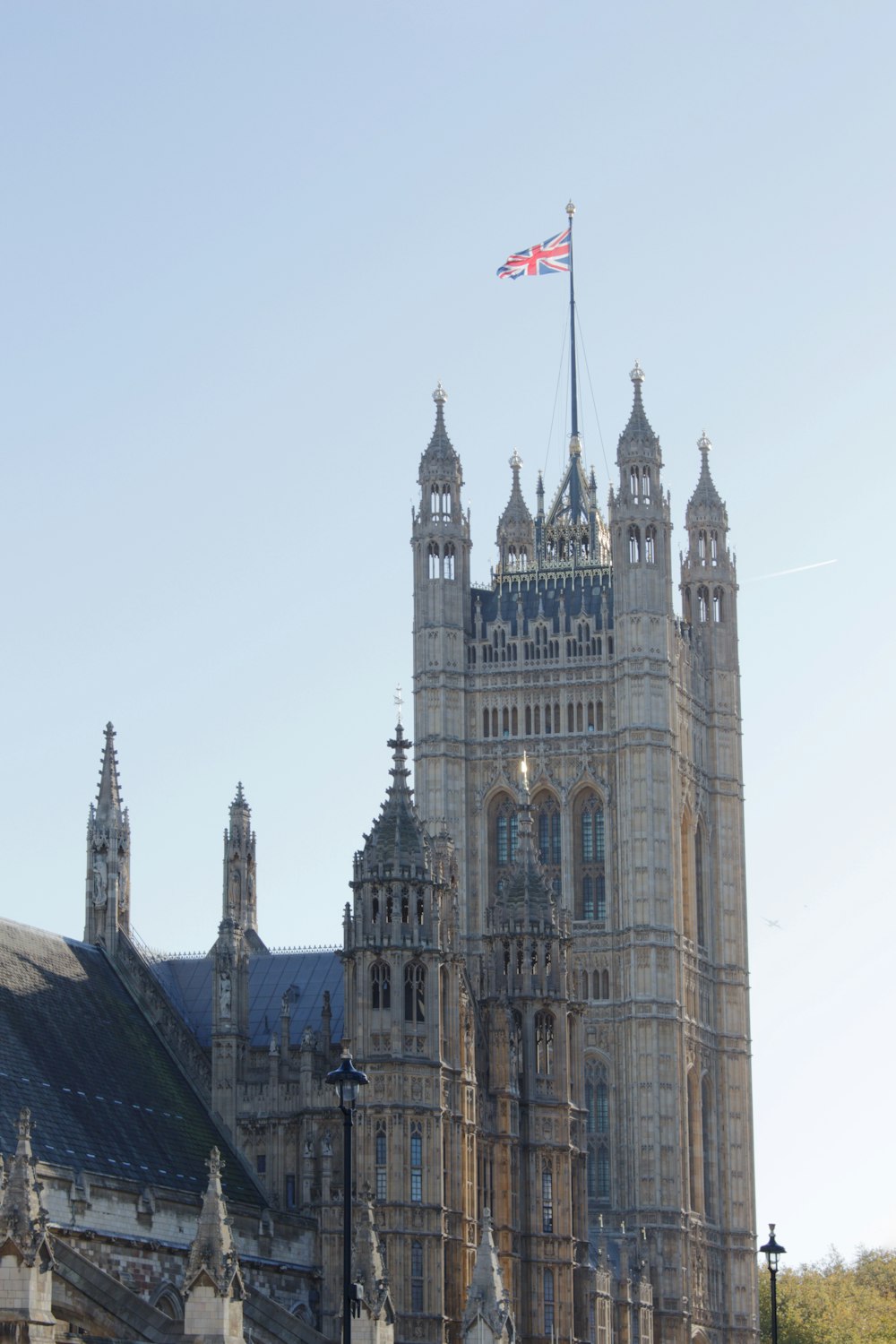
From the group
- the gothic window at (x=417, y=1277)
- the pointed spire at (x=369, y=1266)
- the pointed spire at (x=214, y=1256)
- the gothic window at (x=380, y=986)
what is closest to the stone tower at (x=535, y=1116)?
the gothic window at (x=417, y=1277)

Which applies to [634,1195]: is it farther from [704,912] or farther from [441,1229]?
[441,1229]

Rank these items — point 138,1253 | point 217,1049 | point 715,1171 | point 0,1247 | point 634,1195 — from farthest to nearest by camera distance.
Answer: point 715,1171, point 634,1195, point 217,1049, point 138,1253, point 0,1247

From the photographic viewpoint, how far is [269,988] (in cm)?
9000

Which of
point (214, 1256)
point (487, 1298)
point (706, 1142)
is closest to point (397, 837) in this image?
point (487, 1298)

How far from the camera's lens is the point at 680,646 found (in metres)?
155

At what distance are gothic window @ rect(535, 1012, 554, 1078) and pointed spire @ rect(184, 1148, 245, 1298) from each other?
1043 inches

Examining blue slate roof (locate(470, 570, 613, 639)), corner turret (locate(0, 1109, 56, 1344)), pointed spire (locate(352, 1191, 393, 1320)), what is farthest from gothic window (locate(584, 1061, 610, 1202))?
corner turret (locate(0, 1109, 56, 1344))

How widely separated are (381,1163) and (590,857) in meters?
72.6

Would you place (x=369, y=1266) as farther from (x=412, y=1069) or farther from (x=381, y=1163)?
(x=412, y=1069)

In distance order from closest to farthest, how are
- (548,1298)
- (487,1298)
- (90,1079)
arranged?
(487,1298) → (90,1079) → (548,1298)

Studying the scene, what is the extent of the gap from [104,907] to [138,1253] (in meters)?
16.3

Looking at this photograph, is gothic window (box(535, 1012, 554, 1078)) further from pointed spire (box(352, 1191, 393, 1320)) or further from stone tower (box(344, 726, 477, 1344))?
pointed spire (box(352, 1191, 393, 1320))

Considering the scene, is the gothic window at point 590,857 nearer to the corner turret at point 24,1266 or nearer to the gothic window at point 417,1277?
the gothic window at point 417,1277

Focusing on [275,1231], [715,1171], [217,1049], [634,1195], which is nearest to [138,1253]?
[275,1231]
